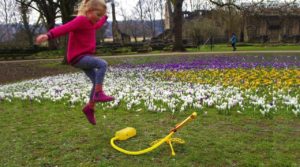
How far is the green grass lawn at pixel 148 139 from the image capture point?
5.27 m

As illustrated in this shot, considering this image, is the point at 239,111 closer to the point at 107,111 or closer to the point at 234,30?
the point at 107,111

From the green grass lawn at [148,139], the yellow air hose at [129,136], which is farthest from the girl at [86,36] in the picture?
the green grass lawn at [148,139]

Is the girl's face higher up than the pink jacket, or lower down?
higher up

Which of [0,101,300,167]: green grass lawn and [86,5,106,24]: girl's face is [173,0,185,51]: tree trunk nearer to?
[0,101,300,167]: green grass lawn

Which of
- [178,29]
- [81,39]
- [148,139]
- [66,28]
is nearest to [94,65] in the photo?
[81,39]

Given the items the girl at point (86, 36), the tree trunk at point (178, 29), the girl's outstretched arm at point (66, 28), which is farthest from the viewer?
the tree trunk at point (178, 29)

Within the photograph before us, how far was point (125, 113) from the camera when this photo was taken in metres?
8.73

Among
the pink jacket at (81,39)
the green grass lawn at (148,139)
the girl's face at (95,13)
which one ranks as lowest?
the green grass lawn at (148,139)

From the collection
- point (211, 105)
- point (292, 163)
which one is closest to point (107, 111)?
point (211, 105)

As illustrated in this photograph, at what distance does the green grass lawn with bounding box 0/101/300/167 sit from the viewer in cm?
527

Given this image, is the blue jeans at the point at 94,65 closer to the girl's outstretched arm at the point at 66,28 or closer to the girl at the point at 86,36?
the girl at the point at 86,36

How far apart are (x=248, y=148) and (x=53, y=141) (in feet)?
11.2

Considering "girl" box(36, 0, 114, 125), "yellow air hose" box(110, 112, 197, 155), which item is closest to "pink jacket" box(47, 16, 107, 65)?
"girl" box(36, 0, 114, 125)

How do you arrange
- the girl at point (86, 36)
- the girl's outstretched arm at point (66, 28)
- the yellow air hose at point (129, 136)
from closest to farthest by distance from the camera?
the girl's outstretched arm at point (66, 28) < the girl at point (86, 36) < the yellow air hose at point (129, 136)
